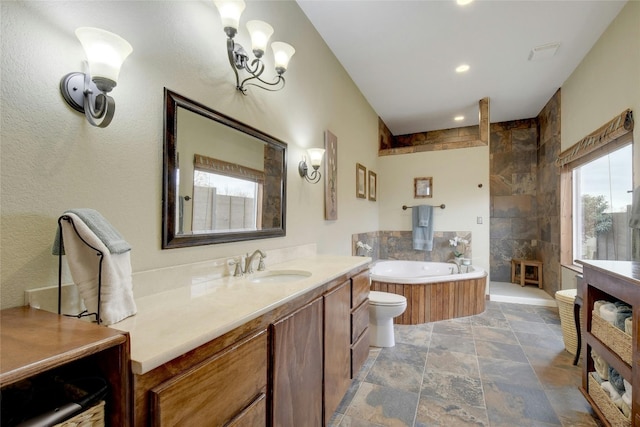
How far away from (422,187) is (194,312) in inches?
164

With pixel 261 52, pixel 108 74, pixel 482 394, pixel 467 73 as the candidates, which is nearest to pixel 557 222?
pixel 467 73

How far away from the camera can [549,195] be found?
13.8 ft

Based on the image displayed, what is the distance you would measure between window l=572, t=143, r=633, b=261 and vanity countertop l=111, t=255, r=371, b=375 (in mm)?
2857

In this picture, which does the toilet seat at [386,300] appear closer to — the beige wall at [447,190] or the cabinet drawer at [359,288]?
the cabinet drawer at [359,288]

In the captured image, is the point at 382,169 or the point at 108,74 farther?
the point at 382,169

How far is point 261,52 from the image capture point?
152 centimetres

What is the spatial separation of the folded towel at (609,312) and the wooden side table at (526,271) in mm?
3534

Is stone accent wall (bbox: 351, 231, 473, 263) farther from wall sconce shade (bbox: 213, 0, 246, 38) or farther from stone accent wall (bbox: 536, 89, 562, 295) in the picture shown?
wall sconce shade (bbox: 213, 0, 246, 38)

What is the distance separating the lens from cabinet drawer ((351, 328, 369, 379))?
1894 millimetres

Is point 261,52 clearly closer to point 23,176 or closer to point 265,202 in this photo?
point 265,202

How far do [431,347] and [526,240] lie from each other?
349cm

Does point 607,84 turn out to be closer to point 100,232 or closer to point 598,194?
point 598,194

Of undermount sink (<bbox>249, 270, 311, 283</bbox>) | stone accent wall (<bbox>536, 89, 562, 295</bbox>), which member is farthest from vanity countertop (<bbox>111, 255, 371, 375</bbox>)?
stone accent wall (<bbox>536, 89, 562, 295</bbox>)

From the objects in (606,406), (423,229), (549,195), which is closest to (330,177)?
(423,229)
